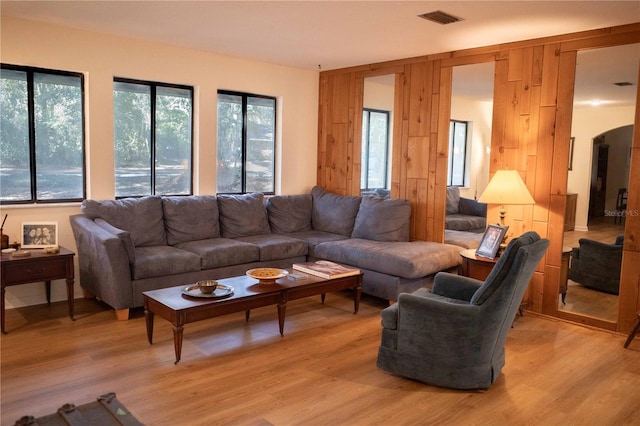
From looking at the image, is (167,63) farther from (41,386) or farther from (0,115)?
(41,386)

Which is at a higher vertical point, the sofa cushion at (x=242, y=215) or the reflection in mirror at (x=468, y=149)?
the reflection in mirror at (x=468, y=149)

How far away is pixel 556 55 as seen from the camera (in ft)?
14.5

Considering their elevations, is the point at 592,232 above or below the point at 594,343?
above

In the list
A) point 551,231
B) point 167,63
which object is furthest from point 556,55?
point 167,63

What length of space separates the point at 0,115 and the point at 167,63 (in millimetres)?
1585

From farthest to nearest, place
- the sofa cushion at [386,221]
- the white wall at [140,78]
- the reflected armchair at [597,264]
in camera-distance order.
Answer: the sofa cushion at [386,221], the white wall at [140,78], the reflected armchair at [597,264]

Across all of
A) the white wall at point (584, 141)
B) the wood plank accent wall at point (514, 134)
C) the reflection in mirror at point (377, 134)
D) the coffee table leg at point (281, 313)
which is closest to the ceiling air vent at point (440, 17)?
Result: the wood plank accent wall at point (514, 134)

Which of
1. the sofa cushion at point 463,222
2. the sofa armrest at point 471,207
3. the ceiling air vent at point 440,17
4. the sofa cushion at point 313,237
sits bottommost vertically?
the sofa cushion at point 313,237

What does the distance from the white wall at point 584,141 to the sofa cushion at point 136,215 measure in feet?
12.2

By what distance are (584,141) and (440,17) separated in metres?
1.62

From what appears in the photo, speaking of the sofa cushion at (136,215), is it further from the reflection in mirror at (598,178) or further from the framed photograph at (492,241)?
the reflection in mirror at (598,178)

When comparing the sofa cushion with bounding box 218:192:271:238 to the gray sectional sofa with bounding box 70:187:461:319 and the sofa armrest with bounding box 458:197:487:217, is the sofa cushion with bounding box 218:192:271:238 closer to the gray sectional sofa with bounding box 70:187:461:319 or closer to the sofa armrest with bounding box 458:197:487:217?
the gray sectional sofa with bounding box 70:187:461:319

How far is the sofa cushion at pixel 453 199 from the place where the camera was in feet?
17.1

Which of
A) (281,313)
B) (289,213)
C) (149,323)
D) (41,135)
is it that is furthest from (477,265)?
(41,135)
